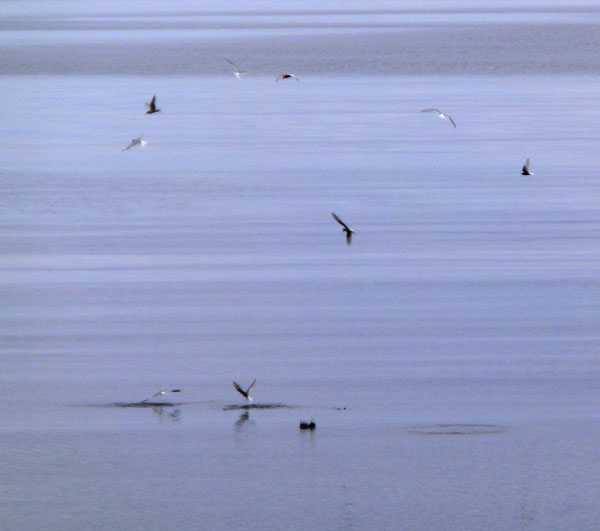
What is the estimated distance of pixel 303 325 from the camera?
9852 mm

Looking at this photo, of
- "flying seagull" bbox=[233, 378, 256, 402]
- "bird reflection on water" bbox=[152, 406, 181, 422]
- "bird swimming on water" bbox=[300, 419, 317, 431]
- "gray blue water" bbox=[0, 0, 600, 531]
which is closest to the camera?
"gray blue water" bbox=[0, 0, 600, 531]

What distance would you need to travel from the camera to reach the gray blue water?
6725 millimetres

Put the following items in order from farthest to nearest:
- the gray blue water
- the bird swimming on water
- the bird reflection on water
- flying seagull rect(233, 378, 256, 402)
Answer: flying seagull rect(233, 378, 256, 402) → the bird reflection on water → the bird swimming on water → the gray blue water

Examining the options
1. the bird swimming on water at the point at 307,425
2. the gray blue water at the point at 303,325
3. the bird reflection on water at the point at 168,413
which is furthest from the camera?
the bird reflection on water at the point at 168,413

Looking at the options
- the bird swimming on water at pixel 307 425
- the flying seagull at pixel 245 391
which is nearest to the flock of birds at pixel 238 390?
the flying seagull at pixel 245 391

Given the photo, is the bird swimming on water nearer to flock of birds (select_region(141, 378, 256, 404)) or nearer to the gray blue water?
the gray blue water

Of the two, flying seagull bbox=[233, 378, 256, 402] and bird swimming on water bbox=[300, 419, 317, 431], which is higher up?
flying seagull bbox=[233, 378, 256, 402]

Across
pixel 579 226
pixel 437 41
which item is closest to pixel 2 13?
pixel 437 41

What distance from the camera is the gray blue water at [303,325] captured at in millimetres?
6725

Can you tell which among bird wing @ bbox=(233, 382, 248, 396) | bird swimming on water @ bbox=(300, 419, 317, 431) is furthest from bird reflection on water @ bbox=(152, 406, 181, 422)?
bird swimming on water @ bbox=(300, 419, 317, 431)

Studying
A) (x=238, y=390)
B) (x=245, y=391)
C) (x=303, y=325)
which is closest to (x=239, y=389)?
(x=238, y=390)

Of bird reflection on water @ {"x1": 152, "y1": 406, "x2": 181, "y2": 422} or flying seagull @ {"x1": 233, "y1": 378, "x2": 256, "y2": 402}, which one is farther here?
flying seagull @ {"x1": 233, "y1": 378, "x2": 256, "y2": 402}

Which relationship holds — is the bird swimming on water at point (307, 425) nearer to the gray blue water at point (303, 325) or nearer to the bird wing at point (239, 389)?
the gray blue water at point (303, 325)

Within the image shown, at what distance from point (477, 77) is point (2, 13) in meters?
98.3
